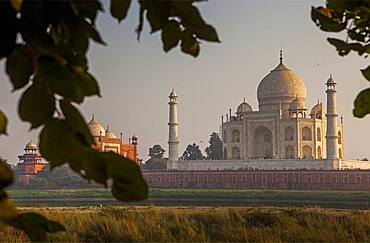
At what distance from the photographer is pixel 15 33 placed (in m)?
0.54

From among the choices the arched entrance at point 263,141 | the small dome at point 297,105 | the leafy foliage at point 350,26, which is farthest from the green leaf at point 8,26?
the arched entrance at point 263,141

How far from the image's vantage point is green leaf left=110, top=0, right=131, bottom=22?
0.68 meters

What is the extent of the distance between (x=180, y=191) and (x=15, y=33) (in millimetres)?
28072

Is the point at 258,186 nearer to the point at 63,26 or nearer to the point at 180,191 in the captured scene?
the point at 180,191

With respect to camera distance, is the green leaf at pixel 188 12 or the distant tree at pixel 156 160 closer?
the green leaf at pixel 188 12

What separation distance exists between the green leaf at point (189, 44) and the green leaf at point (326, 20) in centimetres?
43

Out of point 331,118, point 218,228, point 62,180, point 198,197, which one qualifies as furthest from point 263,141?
point 218,228

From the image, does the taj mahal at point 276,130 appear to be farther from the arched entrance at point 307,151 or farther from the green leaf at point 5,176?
the green leaf at point 5,176

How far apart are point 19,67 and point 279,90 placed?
115 feet

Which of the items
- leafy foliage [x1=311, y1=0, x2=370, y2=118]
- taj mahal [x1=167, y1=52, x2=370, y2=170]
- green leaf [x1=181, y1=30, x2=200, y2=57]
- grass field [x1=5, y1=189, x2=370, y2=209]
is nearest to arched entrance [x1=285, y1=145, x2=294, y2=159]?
taj mahal [x1=167, y1=52, x2=370, y2=170]

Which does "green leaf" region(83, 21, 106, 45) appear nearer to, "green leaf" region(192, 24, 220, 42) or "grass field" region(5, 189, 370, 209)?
"green leaf" region(192, 24, 220, 42)

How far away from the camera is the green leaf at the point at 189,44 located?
0.78m

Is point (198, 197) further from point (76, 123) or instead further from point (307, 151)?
point (76, 123)

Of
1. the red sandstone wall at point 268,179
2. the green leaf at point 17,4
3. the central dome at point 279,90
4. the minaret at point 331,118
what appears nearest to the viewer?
the green leaf at point 17,4
